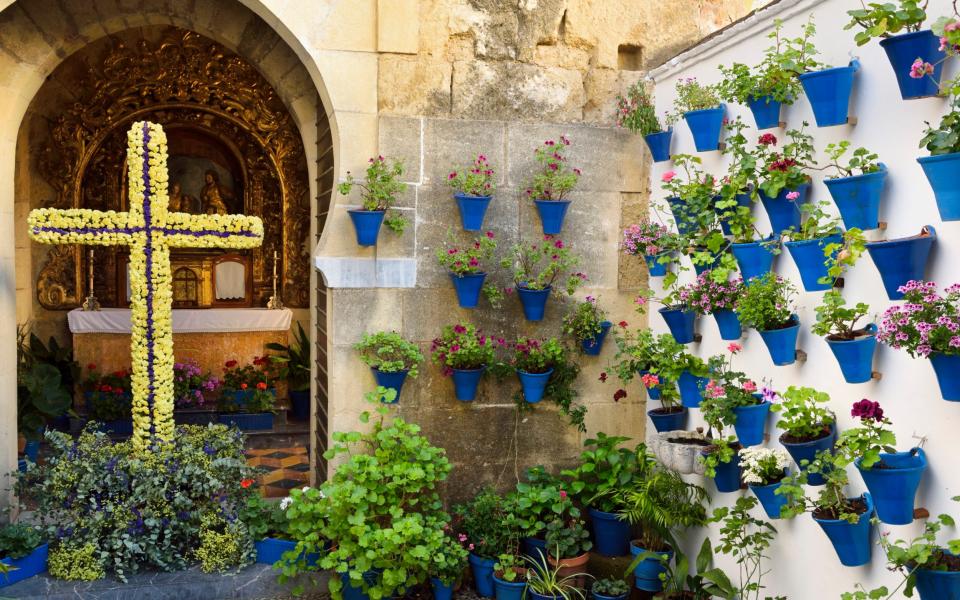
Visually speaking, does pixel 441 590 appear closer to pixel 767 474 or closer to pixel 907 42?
pixel 767 474

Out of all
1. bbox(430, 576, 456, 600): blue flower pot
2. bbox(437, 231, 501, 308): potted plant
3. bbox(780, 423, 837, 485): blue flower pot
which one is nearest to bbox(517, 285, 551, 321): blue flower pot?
bbox(437, 231, 501, 308): potted plant

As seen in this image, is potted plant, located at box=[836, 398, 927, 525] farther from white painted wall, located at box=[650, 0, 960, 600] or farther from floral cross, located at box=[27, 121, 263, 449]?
floral cross, located at box=[27, 121, 263, 449]

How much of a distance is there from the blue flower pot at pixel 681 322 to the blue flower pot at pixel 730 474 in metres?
0.77

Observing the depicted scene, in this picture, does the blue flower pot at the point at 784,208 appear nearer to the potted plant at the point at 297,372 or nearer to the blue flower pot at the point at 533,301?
the blue flower pot at the point at 533,301

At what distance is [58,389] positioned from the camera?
6672mm

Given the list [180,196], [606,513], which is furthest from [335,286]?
[180,196]

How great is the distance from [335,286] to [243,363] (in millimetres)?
4983

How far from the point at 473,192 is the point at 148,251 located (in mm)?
1986

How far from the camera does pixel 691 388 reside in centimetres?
439

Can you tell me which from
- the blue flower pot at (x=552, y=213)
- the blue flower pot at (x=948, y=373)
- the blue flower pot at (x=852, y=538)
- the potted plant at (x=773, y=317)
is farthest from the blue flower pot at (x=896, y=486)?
the blue flower pot at (x=552, y=213)

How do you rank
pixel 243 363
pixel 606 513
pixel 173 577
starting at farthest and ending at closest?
pixel 243 363 < pixel 606 513 < pixel 173 577

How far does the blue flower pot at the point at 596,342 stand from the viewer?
5160mm

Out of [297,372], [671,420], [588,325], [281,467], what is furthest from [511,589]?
[297,372]

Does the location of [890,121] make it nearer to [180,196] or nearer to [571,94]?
[571,94]
